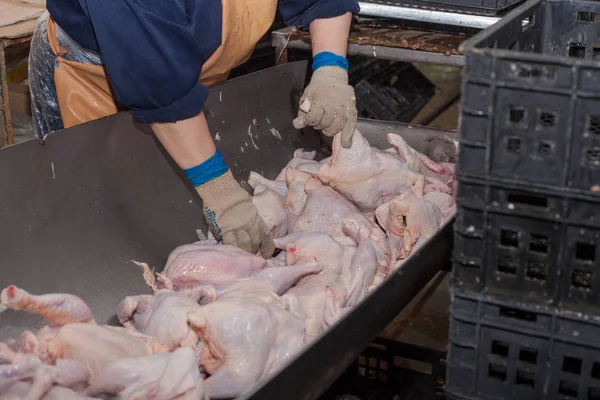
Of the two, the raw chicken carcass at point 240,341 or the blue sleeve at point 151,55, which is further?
the blue sleeve at point 151,55

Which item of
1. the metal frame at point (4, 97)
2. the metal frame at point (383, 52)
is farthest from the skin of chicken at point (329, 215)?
the metal frame at point (4, 97)

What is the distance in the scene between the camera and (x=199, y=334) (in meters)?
2.15

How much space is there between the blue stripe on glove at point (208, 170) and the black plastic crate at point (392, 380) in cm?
81

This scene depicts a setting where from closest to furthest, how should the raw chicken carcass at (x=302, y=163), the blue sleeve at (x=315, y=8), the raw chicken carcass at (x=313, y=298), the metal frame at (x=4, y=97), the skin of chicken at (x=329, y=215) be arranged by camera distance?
1. the raw chicken carcass at (x=313, y=298)
2. the skin of chicken at (x=329, y=215)
3. the blue sleeve at (x=315, y=8)
4. the raw chicken carcass at (x=302, y=163)
5. the metal frame at (x=4, y=97)

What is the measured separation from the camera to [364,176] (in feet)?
10.0

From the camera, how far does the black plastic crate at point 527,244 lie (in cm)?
162

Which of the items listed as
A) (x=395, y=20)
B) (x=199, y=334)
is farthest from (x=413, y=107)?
(x=199, y=334)

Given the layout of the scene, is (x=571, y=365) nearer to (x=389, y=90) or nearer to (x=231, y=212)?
(x=231, y=212)

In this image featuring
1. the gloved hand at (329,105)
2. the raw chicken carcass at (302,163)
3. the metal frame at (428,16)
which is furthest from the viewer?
the metal frame at (428,16)

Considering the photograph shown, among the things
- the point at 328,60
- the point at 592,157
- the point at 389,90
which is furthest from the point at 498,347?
the point at 389,90

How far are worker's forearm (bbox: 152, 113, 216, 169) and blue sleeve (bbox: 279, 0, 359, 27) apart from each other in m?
0.79

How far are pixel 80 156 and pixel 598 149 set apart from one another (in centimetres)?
172

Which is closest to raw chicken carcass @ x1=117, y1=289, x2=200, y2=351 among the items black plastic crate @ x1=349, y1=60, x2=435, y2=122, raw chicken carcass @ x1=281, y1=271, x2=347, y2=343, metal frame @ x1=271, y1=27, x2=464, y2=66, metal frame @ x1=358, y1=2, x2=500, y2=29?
raw chicken carcass @ x1=281, y1=271, x2=347, y2=343

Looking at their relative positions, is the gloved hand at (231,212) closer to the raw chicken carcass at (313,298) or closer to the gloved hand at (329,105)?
the raw chicken carcass at (313,298)
